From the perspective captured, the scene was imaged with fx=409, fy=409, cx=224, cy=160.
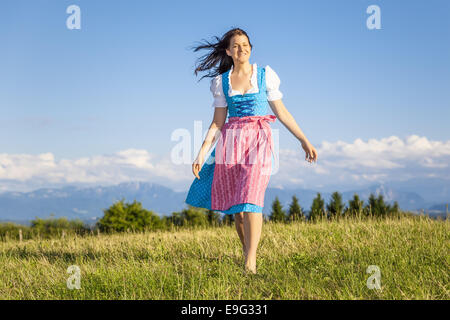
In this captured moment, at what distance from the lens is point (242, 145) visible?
4.69 m

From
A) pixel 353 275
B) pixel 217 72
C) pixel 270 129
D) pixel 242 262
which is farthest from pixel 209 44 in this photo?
pixel 353 275

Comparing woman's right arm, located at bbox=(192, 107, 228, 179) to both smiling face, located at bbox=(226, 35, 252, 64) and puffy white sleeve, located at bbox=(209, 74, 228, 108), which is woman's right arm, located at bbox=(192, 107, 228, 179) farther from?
smiling face, located at bbox=(226, 35, 252, 64)

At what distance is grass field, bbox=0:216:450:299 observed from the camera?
150 inches

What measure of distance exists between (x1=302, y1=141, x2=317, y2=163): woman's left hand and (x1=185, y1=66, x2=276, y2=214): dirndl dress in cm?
38

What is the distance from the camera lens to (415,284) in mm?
3873

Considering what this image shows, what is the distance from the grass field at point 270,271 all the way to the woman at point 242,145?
56 cm

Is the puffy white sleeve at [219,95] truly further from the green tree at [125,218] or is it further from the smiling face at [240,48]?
the green tree at [125,218]

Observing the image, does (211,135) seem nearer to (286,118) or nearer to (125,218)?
(286,118)

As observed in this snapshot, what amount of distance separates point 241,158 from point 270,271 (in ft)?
4.25

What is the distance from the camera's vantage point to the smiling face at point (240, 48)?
4.87 m

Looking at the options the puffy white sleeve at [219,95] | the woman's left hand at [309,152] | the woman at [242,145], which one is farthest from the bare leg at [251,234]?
the puffy white sleeve at [219,95]

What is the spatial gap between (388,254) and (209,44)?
3608mm
